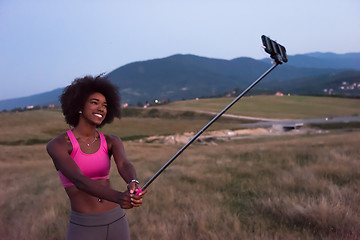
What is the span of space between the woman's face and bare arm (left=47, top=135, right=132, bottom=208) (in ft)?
1.05

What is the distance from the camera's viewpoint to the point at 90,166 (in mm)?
2977

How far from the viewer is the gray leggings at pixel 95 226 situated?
9.70ft

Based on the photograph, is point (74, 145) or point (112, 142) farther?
point (112, 142)

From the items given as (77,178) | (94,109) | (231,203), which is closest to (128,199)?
(77,178)

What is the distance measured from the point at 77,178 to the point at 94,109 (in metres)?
0.75

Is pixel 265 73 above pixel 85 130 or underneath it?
above

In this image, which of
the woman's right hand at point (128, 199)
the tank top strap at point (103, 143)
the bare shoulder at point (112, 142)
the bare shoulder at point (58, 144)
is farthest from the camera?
the bare shoulder at point (112, 142)

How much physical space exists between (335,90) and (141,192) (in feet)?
682

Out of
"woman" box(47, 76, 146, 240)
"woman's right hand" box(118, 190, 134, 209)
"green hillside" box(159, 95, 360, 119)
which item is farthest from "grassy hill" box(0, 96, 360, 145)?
"woman's right hand" box(118, 190, 134, 209)

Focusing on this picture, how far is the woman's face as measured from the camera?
3176 millimetres

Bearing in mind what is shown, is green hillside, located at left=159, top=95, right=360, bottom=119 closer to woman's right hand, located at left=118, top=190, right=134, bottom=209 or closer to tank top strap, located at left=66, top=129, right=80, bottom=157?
tank top strap, located at left=66, top=129, right=80, bottom=157

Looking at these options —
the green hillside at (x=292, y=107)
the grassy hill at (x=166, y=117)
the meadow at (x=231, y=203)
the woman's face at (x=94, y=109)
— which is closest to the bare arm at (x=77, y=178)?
the woman's face at (x=94, y=109)

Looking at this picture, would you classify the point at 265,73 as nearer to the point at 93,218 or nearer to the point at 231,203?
the point at 93,218

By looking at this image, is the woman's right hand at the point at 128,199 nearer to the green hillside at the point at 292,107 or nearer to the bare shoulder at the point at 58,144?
the bare shoulder at the point at 58,144
